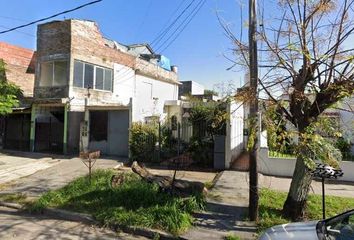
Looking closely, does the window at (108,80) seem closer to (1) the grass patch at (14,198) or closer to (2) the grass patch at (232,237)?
(1) the grass patch at (14,198)

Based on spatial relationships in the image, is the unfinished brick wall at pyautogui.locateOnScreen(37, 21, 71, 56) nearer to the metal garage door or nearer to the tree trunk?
the metal garage door

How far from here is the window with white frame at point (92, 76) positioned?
1889cm

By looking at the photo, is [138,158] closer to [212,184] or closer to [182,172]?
[182,172]

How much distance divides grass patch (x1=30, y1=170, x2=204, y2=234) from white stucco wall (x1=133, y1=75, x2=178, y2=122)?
10709 mm

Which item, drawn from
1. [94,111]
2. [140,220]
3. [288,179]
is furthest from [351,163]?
[94,111]

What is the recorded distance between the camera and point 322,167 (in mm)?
7168

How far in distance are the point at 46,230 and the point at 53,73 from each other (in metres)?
13.7

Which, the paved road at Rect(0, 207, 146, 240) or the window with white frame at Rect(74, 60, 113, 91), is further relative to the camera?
the window with white frame at Rect(74, 60, 113, 91)

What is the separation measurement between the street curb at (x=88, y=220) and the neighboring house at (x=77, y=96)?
783 cm

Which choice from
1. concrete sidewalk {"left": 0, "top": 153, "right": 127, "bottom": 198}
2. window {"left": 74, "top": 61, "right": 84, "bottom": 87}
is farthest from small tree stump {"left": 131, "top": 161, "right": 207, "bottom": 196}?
window {"left": 74, "top": 61, "right": 84, "bottom": 87}

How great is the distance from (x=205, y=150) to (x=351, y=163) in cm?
544

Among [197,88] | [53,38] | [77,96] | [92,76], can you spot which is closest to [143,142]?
[77,96]

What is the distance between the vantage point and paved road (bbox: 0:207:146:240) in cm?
668

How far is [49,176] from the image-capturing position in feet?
41.0
